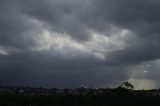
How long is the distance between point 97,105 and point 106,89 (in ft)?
31.2

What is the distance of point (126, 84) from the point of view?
4055 inches

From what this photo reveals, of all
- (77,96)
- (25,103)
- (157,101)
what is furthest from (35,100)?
(157,101)

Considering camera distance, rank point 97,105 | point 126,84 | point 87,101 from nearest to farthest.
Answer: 1. point 126,84
2. point 97,105
3. point 87,101

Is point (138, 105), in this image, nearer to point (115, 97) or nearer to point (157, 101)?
point (115, 97)

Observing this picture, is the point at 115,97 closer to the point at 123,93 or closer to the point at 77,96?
the point at 123,93

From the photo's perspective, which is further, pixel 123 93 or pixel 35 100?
pixel 35 100

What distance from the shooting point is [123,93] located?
359ft

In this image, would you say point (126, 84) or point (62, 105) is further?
point (62, 105)

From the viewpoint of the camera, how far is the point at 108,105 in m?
107

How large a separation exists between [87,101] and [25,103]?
17499 mm

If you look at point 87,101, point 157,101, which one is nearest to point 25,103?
point 87,101

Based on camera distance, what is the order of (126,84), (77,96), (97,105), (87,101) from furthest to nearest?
1. (77,96)
2. (87,101)
3. (97,105)
4. (126,84)

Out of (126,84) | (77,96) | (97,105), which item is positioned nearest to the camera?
(126,84)

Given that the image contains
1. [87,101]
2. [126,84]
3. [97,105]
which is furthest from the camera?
[87,101]
